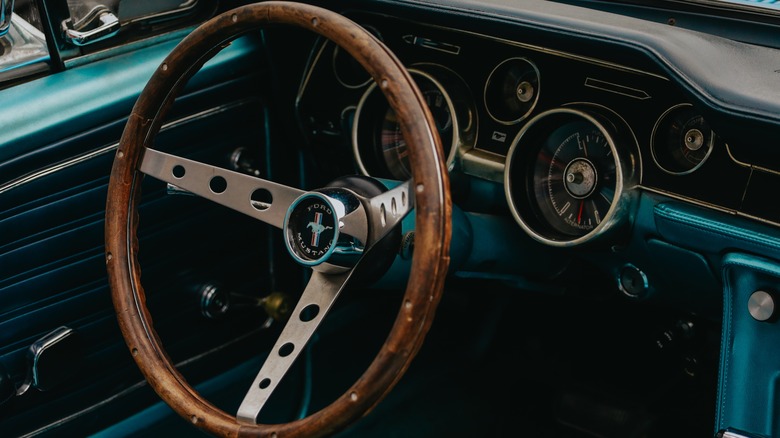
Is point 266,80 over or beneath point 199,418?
over

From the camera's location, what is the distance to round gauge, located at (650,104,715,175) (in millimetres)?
1854

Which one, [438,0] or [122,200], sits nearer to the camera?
[122,200]

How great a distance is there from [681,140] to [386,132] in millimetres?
763

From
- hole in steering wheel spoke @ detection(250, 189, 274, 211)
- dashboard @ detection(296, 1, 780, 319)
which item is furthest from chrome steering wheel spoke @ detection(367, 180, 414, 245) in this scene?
dashboard @ detection(296, 1, 780, 319)

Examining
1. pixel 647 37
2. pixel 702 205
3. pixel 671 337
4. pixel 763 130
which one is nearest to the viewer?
pixel 763 130

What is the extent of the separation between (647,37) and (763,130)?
0.90ft

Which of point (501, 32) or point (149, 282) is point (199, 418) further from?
point (501, 32)

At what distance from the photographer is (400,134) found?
2.32m

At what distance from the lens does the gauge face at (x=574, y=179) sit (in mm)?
1996

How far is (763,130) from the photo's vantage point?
1.58 meters

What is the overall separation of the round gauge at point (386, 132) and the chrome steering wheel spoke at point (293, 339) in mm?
674

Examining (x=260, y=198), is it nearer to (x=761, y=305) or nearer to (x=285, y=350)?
(x=285, y=350)

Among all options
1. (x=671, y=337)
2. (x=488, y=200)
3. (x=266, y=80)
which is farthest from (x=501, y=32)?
(x=671, y=337)

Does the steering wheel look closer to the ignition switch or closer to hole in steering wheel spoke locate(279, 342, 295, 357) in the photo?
hole in steering wheel spoke locate(279, 342, 295, 357)
